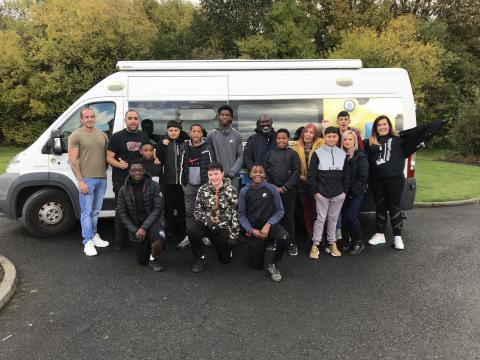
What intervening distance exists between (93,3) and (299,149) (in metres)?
21.5

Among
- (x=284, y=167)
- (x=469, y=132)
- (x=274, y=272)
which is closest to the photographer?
(x=274, y=272)

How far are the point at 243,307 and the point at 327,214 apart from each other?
1972 mm

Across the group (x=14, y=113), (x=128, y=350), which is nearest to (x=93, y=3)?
(x=14, y=113)

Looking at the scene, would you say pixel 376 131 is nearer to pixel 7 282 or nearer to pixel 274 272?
pixel 274 272

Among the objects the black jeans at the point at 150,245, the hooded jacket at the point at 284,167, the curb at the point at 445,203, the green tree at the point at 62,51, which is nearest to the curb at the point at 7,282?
the black jeans at the point at 150,245

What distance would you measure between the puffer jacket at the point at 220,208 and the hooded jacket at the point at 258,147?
0.77 meters

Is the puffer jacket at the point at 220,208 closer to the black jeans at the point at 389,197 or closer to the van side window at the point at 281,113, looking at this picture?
the van side window at the point at 281,113

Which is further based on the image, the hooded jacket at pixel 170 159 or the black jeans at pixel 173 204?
the black jeans at pixel 173 204

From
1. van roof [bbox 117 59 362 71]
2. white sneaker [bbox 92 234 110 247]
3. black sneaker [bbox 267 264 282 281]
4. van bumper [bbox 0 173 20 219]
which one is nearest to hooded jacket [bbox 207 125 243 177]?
van roof [bbox 117 59 362 71]

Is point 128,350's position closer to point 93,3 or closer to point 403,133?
point 403,133

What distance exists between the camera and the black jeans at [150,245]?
4.87m

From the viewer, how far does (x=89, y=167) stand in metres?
5.41

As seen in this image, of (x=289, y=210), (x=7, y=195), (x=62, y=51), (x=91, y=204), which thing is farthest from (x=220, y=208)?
(x=62, y=51)

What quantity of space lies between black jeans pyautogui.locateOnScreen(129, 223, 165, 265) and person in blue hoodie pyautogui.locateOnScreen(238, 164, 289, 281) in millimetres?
1028
